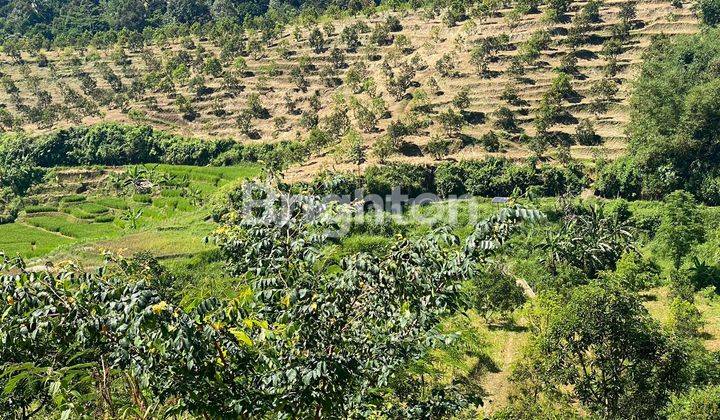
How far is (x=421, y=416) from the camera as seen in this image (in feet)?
22.0

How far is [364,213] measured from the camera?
53844 millimetres

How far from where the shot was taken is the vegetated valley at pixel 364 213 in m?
5.90

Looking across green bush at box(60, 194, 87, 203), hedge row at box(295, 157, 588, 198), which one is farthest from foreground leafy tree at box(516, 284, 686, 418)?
green bush at box(60, 194, 87, 203)

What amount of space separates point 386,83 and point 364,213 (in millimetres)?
25671

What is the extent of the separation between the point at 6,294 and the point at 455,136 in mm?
58281

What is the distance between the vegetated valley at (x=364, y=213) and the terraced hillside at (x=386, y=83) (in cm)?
42

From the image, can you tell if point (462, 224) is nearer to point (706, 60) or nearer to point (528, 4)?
point (706, 60)

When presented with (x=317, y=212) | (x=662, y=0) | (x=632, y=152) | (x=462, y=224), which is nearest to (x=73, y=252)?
(x=462, y=224)

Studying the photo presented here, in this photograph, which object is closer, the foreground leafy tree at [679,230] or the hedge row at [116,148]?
the foreground leafy tree at [679,230]

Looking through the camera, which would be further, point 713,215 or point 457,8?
point 457,8

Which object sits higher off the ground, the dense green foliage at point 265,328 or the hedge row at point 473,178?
the dense green foliage at point 265,328

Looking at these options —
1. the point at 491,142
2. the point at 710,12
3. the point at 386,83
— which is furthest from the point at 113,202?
the point at 710,12

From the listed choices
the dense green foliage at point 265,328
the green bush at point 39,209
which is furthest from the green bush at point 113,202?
the dense green foliage at point 265,328

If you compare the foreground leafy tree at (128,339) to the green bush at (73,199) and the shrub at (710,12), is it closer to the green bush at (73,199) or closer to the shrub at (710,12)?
the green bush at (73,199)
